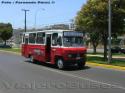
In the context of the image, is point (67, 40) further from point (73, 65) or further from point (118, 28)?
point (118, 28)

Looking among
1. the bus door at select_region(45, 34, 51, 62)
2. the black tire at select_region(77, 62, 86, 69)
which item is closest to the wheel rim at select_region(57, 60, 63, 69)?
the black tire at select_region(77, 62, 86, 69)

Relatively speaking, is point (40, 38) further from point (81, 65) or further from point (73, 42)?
point (81, 65)

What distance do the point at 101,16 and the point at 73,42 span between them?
342 inches

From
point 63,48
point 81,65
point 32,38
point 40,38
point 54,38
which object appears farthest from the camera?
point 32,38

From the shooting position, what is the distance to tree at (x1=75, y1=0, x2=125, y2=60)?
3353 cm

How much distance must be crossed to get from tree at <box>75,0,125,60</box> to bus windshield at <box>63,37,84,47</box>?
7667 mm

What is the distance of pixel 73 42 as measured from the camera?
26.0 m

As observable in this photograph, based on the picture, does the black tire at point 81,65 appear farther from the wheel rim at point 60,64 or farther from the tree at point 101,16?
the tree at point 101,16

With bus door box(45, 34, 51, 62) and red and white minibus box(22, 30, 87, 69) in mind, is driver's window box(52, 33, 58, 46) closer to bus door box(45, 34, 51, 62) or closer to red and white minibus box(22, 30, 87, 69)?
red and white minibus box(22, 30, 87, 69)

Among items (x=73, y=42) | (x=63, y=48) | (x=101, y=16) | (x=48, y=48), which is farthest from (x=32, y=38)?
(x=63, y=48)

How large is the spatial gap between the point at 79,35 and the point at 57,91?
12.0m

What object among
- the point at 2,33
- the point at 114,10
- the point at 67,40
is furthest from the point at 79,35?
the point at 2,33

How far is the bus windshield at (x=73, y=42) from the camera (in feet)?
84.1

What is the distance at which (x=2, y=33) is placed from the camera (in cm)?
10281
